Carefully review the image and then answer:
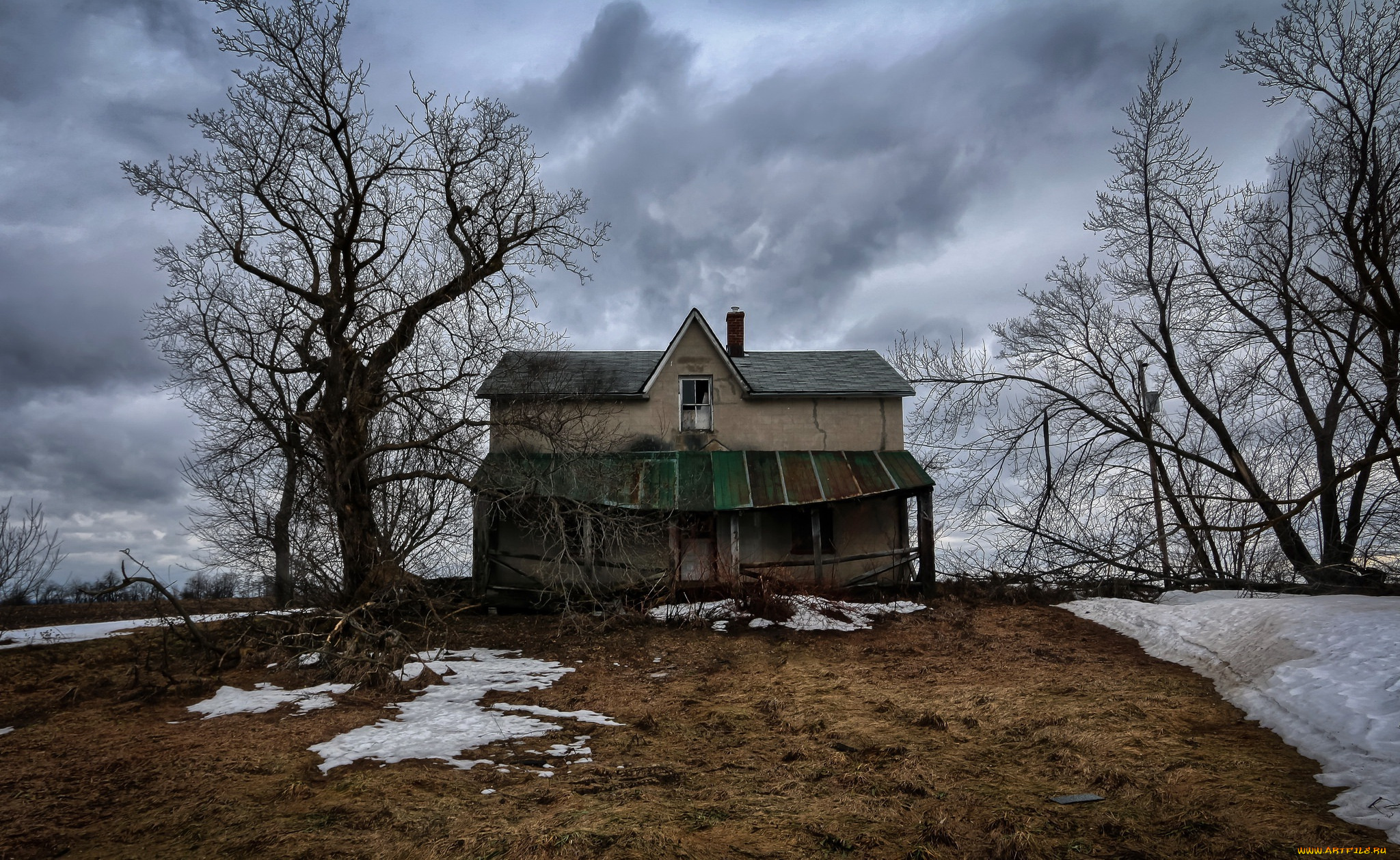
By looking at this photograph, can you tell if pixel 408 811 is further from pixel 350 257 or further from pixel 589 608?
pixel 589 608

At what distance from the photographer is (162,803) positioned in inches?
231

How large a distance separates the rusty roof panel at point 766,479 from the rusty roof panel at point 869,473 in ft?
6.36

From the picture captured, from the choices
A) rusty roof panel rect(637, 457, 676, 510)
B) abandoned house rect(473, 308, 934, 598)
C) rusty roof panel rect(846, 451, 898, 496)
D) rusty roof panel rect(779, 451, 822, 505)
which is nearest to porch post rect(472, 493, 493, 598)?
abandoned house rect(473, 308, 934, 598)

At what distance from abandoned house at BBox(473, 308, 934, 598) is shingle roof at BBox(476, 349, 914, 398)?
68mm

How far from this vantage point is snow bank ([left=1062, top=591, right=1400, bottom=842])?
19.4ft

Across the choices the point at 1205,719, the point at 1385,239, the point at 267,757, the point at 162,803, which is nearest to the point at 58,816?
the point at 162,803

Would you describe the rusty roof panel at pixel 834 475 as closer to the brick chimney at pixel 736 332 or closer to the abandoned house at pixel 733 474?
the abandoned house at pixel 733 474

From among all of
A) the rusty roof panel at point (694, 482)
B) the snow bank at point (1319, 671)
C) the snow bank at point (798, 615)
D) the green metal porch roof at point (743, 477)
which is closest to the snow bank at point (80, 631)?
the green metal porch roof at point (743, 477)

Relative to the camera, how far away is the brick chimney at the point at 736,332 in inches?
918

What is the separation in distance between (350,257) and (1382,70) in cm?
1766

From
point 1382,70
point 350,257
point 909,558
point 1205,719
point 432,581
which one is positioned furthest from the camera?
point 909,558

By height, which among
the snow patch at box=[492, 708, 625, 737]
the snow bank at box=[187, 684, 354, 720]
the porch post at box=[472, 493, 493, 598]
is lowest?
the snow patch at box=[492, 708, 625, 737]

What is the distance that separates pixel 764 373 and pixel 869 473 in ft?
14.7

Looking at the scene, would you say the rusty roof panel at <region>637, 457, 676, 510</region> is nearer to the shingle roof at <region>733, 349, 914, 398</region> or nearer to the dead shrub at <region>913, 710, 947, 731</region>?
Result: the shingle roof at <region>733, 349, 914, 398</region>
